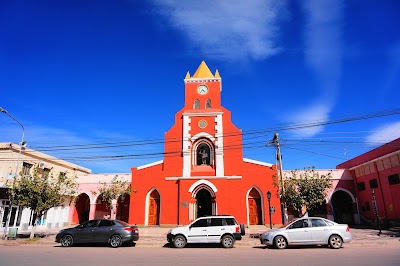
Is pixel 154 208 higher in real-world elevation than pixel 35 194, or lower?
lower

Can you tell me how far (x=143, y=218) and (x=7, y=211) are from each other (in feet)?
37.8

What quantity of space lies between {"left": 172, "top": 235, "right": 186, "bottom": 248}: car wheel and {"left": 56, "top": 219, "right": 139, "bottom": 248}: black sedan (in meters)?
2.42

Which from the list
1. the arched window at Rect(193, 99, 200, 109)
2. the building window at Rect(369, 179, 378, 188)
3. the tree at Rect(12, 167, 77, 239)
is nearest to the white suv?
the tree at Rect(12, 167, 77, 239)

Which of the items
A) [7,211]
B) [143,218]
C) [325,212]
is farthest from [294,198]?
[7,211]

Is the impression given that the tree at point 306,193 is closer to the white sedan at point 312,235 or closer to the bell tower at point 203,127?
the white sedan at point 312,235

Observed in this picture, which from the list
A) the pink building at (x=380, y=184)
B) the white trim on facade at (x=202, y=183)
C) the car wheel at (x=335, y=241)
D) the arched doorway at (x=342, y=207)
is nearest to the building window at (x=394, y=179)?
the pink building at (x=380, y=184)

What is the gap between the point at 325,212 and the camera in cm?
2727

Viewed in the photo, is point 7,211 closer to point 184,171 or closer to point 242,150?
point 184,171

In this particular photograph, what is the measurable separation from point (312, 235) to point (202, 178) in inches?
533

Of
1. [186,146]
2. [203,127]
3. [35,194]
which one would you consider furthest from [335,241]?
[35,194]

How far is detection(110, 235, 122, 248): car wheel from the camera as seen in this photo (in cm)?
1446

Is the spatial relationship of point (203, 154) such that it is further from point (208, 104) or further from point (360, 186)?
point (360, 186)

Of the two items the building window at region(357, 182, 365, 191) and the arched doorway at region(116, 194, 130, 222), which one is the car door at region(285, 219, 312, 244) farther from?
the arched doorway at region(116, 194, 130, 222)

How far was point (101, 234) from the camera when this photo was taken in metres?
14.7
